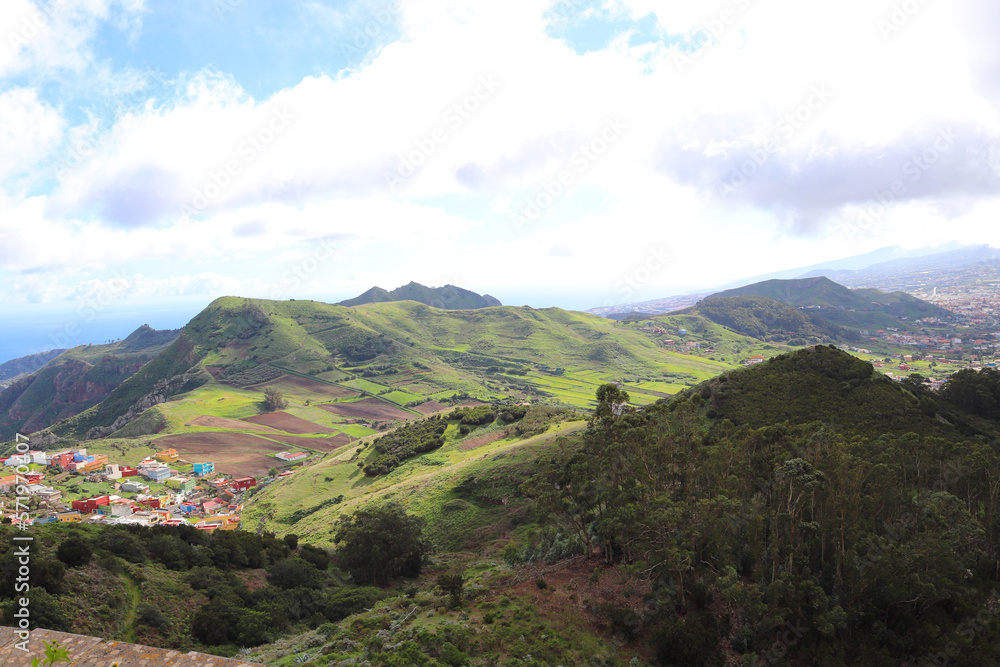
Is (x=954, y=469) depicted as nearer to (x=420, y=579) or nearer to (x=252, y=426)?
(x=420, y=579)

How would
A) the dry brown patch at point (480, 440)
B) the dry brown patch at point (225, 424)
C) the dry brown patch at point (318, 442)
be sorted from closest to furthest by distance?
1. the dry brown patch at point (480, 440)
2. the dry brown patch at point (318, 442)
3. the dry brown patch at point (225, 424)

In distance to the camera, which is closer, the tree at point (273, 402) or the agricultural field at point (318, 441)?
the agricultural field at point (318, 441)

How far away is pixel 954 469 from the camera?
70.1 feet

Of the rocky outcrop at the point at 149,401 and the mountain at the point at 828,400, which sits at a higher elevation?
the mountain at the point at 828,400

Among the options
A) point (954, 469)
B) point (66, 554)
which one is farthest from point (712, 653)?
point (66, 554)

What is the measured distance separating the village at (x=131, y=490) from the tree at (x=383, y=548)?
35.6 m

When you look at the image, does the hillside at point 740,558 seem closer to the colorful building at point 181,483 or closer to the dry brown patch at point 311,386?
the colorful building at point 181,483

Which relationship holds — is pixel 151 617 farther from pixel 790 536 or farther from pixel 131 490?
pixel 131 490

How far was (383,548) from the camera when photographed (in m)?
29.1

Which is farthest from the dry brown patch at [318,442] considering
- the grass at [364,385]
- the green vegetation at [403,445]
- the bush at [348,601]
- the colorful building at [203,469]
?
the bush at [348,601]

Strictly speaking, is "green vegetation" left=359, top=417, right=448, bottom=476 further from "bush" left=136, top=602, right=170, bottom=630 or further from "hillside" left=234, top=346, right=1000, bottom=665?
"bush" left=136, top=602, right=170, bottom=630

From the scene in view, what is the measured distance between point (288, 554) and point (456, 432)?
4223cm

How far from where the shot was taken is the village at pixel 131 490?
2418 inches

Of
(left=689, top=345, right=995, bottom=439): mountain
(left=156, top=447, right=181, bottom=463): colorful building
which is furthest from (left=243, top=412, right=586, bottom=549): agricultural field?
(left=156, top=447, right=181, bottom=463): colorful building
